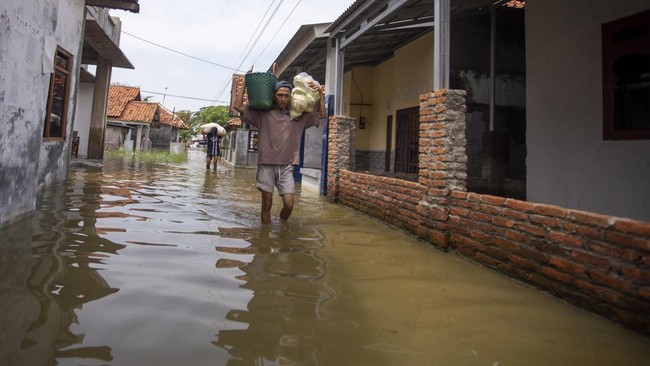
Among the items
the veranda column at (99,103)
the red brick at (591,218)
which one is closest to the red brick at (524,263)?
the red brick at (591,218)

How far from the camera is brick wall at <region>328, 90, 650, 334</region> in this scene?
224cm

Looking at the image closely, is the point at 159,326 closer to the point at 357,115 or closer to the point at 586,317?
the point at 586,317

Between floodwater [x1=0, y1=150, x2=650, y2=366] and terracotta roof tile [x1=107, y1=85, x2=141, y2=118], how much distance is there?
25.2 meters

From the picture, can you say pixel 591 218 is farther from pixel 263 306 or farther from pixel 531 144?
pixel 531 144

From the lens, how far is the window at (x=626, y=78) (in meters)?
4.14

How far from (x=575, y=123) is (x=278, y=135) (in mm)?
3487

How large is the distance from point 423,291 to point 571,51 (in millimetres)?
3896

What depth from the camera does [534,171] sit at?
541 centimetres

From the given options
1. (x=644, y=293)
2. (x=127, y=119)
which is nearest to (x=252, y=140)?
(x=127, y=119)

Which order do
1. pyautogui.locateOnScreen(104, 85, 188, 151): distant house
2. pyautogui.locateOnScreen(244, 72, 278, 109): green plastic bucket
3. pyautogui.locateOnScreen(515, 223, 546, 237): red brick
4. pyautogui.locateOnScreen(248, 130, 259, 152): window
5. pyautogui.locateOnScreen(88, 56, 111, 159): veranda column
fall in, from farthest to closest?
pyautogui.locateOnScreen(104, 85, 188, 151): distant house, pyautogui.locateOnScreen(248, 130, 259, 152): window, pyautogui.locateOnScreen(88, 56, 111, 159): veranda column, pyautogui.locateOnScreen(244, 72, 278, 109): green plastic bucket, pyautogui.locateOnScreen(515, 223, 546, 237): red brick

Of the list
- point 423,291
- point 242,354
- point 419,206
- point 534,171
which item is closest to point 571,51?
point 534,171

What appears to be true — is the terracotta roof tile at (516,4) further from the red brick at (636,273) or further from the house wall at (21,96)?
the house wall at (21,96)

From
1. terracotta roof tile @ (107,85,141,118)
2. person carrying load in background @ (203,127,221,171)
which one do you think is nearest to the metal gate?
person carrying load in background @ (203,127,221,171)

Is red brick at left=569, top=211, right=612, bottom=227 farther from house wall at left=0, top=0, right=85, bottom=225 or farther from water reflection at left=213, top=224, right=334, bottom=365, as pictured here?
house wall at left=0, top=0, right=85, bottom=225
